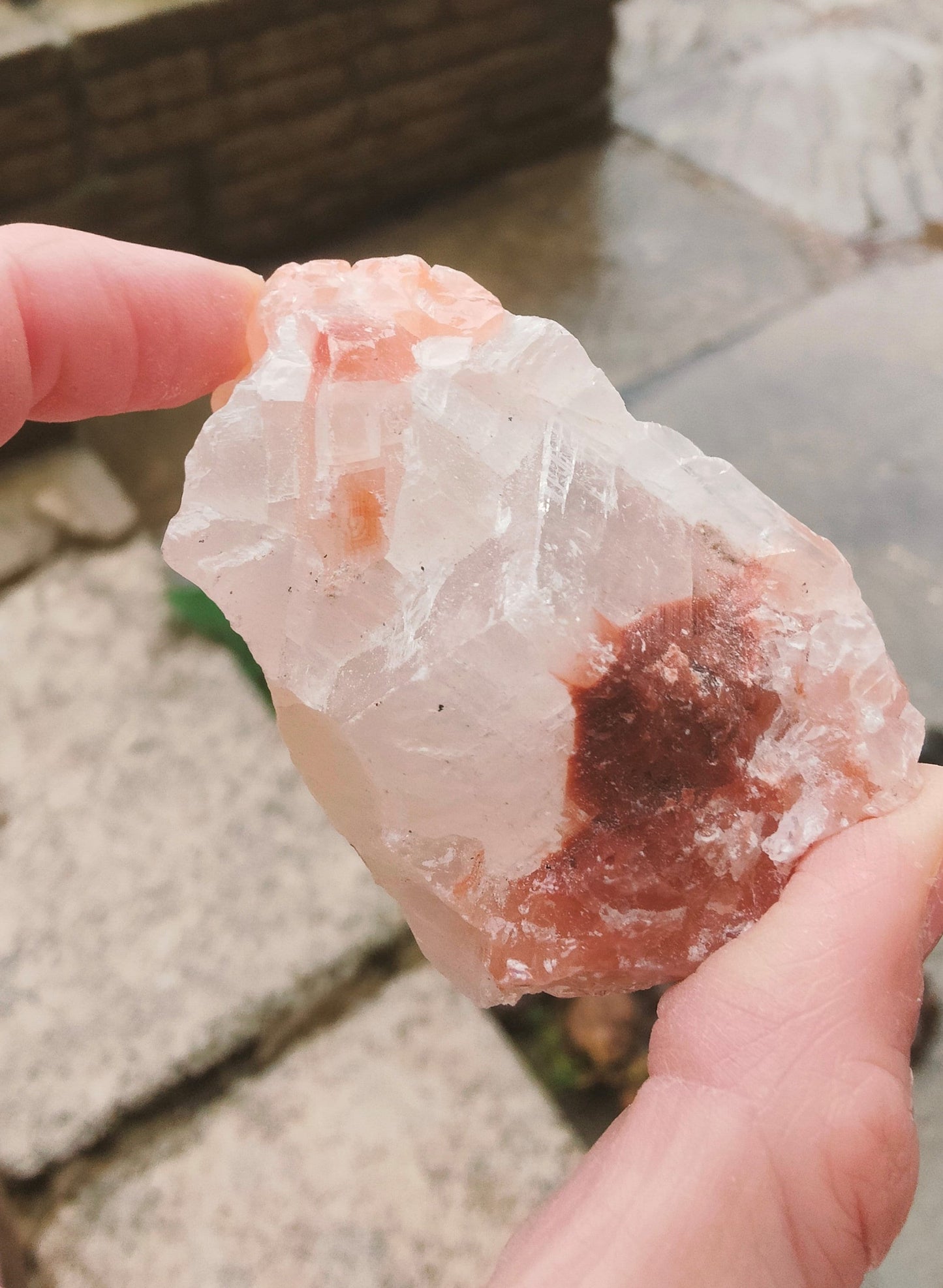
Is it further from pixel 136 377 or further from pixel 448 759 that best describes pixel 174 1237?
pixel 136 377

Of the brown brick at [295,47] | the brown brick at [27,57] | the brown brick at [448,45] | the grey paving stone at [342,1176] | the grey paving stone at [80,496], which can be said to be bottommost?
the grey paving stone at [342,1176]

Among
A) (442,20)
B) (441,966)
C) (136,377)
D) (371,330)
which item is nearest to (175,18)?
(442,20)

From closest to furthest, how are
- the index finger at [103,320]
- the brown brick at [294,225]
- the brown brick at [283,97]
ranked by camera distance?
1. the index finger at [103,320]
2. the brown brick at [283,97]
3. the brown brick at [294,225]

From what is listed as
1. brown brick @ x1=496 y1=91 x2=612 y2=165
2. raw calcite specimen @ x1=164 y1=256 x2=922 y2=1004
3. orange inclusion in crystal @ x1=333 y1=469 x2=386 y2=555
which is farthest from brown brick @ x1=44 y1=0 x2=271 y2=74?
orange inclusion in crystal @ x1=333 y1=469 x2=386 y2=555

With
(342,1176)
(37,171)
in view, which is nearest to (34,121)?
(37,171)

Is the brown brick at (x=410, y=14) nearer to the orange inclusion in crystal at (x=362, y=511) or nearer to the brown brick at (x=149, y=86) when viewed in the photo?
the brown brick at (x=149, y=86)

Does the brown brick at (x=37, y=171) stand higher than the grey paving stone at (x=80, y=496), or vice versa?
the brown brick at (x=37, y=171)

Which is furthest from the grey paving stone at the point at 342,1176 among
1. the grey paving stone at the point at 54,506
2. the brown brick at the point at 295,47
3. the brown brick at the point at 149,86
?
the brown brick at the point at 295,47
